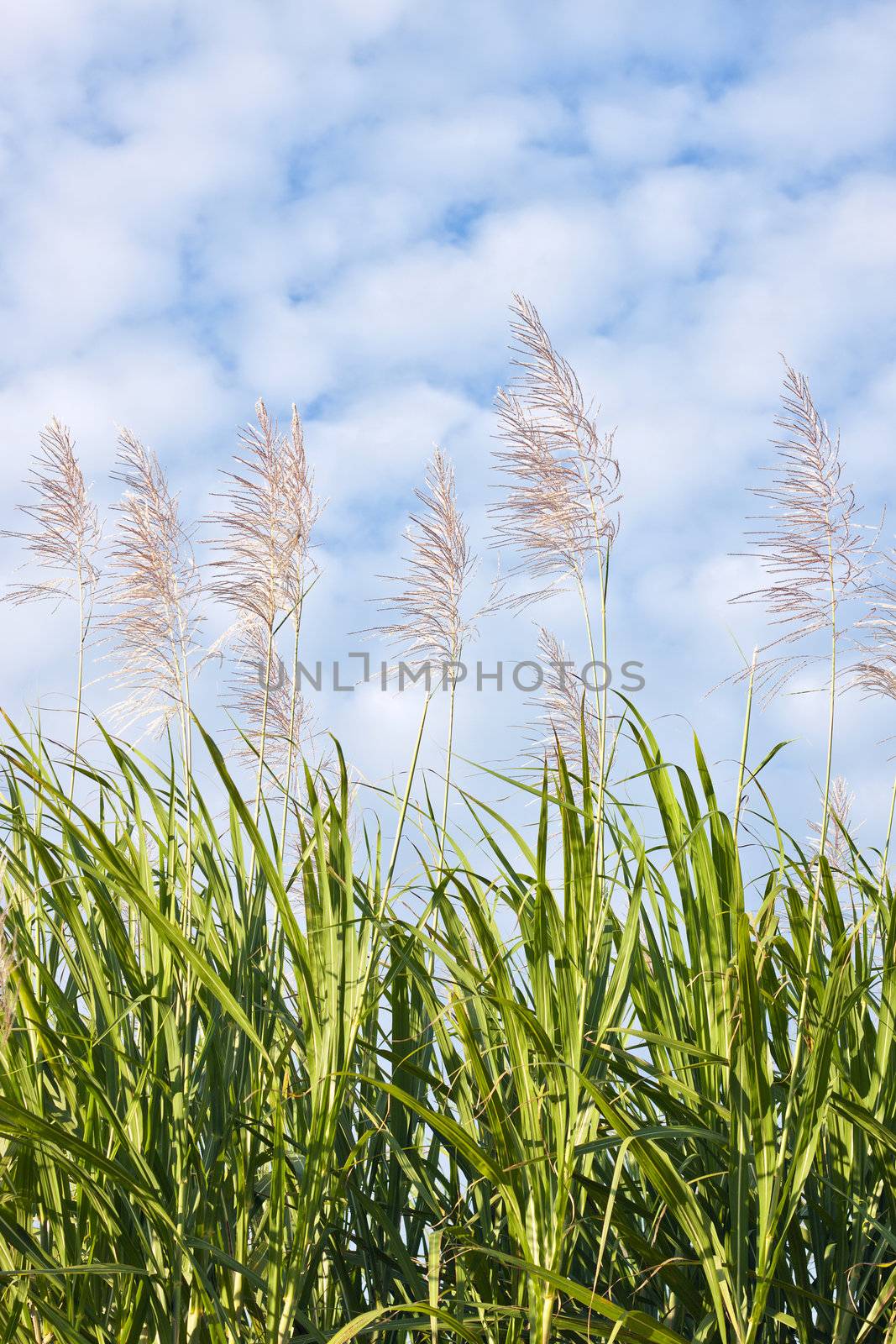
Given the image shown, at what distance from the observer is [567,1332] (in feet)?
6.84

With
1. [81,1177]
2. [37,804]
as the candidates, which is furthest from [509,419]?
[81,1177]

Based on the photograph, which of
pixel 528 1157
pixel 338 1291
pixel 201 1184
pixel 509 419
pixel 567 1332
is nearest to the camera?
pixel 528 1157

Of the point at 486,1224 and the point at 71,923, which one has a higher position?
the point at 71,923

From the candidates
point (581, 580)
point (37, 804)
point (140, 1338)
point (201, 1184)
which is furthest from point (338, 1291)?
point (581, 580)

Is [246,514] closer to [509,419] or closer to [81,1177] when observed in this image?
[509,419]

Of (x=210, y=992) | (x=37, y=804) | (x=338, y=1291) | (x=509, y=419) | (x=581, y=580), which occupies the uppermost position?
(x=509, y=419)

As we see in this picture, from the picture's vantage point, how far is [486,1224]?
196 centimetres

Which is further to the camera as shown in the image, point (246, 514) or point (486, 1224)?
point (246, 514)

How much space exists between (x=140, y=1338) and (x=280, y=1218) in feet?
1.53

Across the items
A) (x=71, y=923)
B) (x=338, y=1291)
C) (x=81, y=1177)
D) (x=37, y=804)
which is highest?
(x=37, y=804)

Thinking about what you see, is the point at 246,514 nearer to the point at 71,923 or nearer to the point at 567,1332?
the point at 71,923

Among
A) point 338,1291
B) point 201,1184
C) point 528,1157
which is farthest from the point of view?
point 338,1291

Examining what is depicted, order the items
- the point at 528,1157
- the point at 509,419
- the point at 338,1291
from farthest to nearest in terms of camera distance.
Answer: the point at 509,419 < the point at 338,1291 < the point at 528,1157

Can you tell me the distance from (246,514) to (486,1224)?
1603 millimetres
